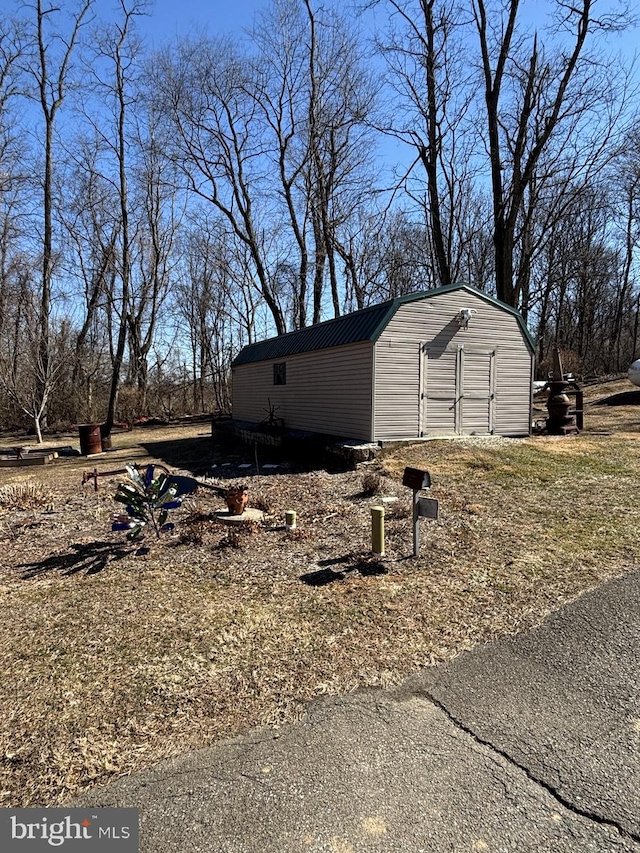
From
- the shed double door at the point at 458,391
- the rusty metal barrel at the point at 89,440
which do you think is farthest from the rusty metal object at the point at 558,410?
the rusty metal barrel at the point at 89,440

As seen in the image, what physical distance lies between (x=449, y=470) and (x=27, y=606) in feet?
19.0

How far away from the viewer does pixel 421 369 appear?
366 inches

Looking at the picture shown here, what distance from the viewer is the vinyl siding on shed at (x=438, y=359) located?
897 cm

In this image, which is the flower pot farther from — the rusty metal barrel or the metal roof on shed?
the rusty metal barrel

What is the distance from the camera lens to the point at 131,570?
162 inches

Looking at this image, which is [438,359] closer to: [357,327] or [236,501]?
[357,327]

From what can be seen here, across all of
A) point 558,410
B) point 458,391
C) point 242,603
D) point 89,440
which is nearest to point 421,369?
point 458,391

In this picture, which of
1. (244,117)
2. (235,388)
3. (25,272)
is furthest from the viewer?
(244,117)

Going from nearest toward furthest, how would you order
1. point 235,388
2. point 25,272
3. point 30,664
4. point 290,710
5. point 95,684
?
point 290,710 < point 95,684 < point 30,664 < point 235,388 < point 25,272

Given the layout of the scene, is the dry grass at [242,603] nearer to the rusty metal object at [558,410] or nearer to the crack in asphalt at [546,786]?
the crack in asphalt at [546,786]

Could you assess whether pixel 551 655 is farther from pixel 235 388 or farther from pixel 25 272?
pixel 25 272

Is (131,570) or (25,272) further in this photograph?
(25,272)

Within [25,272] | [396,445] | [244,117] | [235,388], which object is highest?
[244,117]

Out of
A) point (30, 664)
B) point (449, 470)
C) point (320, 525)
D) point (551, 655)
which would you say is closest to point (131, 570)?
point (30, 664)
